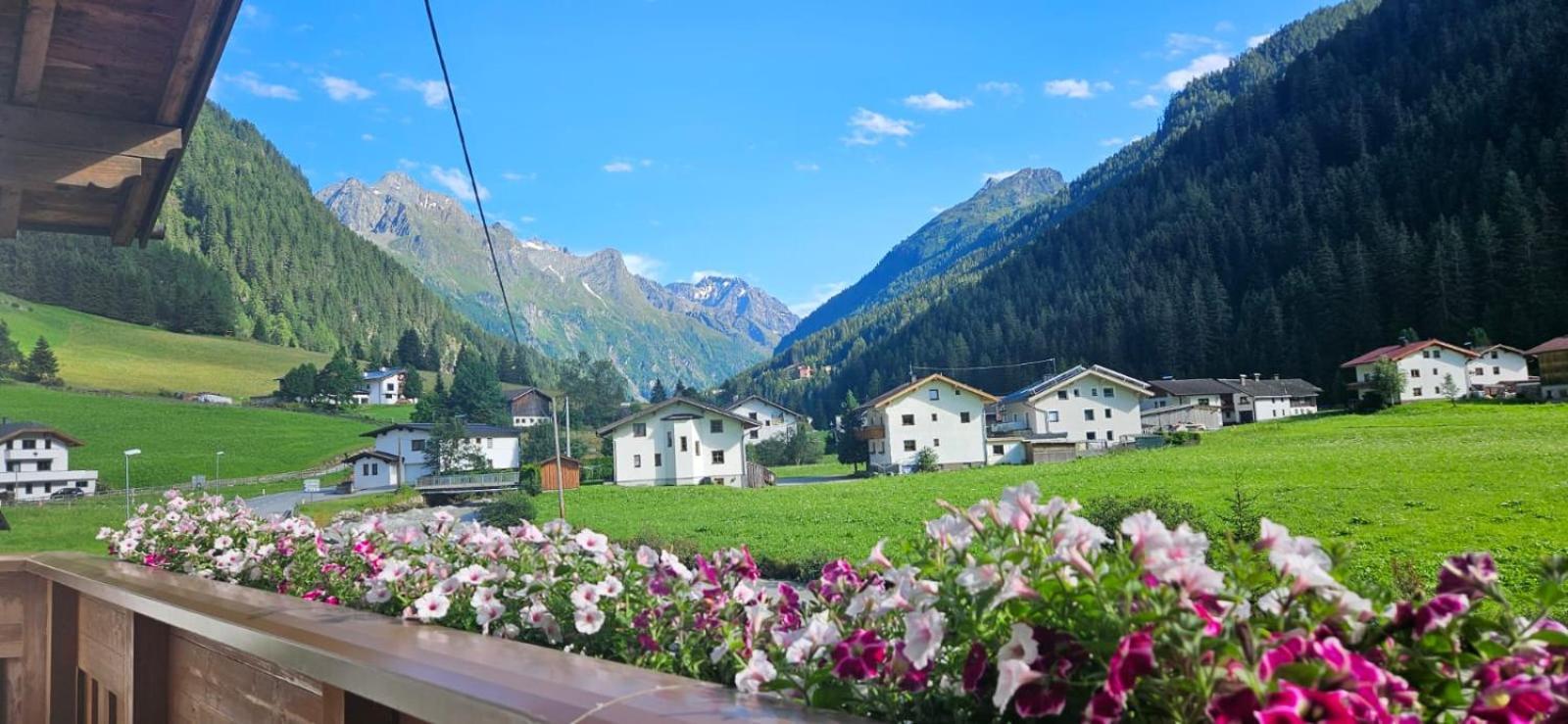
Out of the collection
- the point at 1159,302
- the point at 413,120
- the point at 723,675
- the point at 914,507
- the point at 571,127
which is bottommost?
the point at 914,507

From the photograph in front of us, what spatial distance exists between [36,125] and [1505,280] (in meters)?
48.3

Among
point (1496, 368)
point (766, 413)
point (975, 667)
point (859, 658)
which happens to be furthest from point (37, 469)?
point (1496, 368)

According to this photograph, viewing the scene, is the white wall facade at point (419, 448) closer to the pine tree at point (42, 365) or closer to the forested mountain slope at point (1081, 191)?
the pine tree at point (42, 365)

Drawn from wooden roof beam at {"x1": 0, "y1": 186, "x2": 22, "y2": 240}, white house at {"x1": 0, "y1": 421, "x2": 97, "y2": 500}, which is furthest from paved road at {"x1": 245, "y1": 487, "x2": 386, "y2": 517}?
wooden roof beam at {"x1": 0, "y1": 186, "x2": 22, "y2": 240}

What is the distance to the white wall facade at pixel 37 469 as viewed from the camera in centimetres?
795

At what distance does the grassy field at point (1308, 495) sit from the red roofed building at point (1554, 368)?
3.63m

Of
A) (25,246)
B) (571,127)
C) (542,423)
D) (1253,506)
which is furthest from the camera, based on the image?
(542,423)

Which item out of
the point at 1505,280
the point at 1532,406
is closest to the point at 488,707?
the point at 1532,406

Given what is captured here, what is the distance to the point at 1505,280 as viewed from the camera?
3722 cm

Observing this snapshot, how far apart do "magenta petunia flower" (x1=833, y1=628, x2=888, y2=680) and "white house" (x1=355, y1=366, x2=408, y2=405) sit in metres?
20.6

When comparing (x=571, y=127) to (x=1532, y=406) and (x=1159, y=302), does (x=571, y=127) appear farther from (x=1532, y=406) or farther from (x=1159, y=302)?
(x=1159, y=302)

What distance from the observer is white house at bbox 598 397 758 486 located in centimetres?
2083

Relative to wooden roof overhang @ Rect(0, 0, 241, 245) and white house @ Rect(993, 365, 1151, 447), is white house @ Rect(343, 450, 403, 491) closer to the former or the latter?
wooden roof overhang @ Rect(0, 0, 241, 245)

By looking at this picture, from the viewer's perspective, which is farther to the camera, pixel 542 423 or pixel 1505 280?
pixel 1505 280
